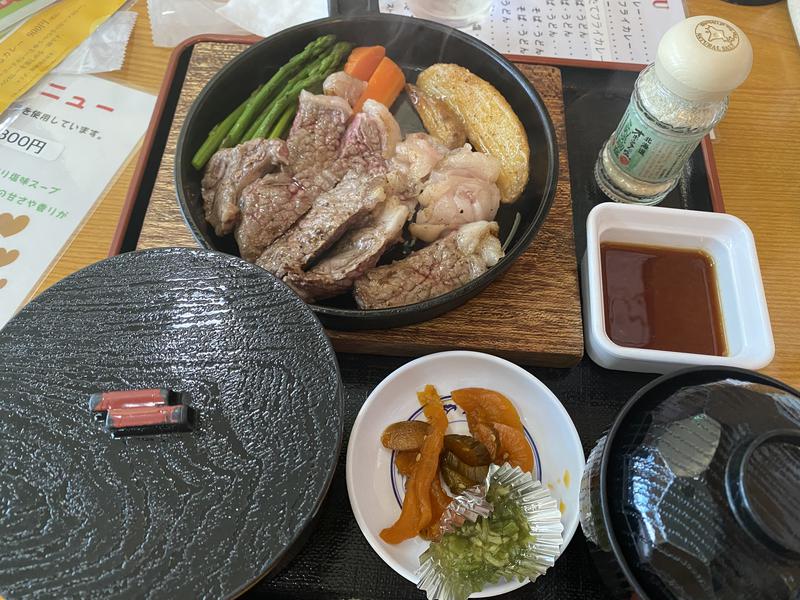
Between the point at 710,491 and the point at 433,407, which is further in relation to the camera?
the point at 433,407

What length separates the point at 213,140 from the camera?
2.38m

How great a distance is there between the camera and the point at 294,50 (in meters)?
2.56

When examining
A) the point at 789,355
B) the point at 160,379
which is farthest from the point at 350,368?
the point at 789,355

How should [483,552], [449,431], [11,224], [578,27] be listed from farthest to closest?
[578,27] → [11,224] → [449,431] → [483,552]

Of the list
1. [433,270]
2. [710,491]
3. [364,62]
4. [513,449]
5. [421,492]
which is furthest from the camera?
[364,62]

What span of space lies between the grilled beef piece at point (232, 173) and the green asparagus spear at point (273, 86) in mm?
145

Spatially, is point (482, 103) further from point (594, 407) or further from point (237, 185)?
point (594, 407)

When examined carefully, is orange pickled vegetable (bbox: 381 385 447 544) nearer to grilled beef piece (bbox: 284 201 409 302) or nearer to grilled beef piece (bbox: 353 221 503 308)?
grilled beef piece (bbox: 353 221 503 308)

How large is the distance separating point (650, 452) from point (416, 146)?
152 centimetres

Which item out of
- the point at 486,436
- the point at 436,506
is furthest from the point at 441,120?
the point at 436,506

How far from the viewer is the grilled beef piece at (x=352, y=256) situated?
1983 millimetres

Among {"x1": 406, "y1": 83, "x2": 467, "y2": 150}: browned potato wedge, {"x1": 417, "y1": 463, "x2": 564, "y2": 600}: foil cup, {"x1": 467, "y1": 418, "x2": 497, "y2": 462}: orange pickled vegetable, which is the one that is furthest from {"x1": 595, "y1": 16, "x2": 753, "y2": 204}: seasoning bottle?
{"x1": 417, "y1": 463, "x2": 564, "y2": 600}: foil cup

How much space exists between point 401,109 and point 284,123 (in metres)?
0.57

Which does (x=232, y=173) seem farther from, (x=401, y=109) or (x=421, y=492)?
(x=421, y=492)
